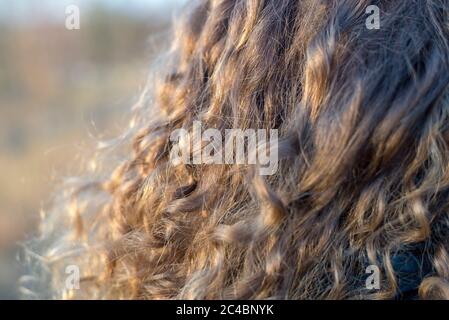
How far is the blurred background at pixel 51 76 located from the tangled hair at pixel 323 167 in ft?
11.4

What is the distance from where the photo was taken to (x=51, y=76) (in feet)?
18.8

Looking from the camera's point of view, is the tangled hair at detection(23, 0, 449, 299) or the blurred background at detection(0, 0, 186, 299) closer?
the tangled hair at detection(23, 0, 449, 299)

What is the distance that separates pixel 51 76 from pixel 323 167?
5.17 meters

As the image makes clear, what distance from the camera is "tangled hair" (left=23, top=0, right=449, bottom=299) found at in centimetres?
99

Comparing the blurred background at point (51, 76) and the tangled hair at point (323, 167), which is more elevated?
the blurred background at point (51, 76)

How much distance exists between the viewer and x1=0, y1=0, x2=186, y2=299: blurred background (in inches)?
185

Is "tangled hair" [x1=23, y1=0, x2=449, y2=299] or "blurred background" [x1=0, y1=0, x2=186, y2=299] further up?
"blurred background" [x1=0, y1=0, x2=186, y2=299]

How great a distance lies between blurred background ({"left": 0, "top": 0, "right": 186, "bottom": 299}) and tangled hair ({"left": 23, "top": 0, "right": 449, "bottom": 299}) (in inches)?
136

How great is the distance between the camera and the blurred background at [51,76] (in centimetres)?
470

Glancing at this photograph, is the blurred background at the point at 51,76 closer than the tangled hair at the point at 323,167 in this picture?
No
